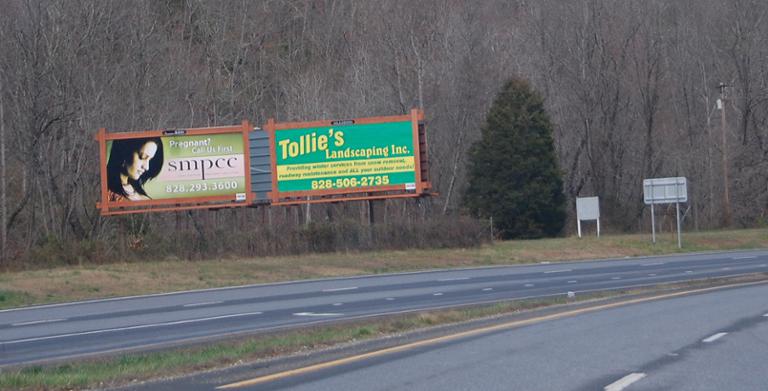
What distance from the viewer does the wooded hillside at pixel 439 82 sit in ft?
147

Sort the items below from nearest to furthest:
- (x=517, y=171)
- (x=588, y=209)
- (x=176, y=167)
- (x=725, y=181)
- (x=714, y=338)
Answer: (x=714, y=338) → (x=176, y=167) → (x=588, y=209) → (x=517, y=171) → (x=725, y=181)

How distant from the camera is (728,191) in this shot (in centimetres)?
5941

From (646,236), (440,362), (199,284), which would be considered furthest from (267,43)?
(440,362)

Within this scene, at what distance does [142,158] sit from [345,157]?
7904mm

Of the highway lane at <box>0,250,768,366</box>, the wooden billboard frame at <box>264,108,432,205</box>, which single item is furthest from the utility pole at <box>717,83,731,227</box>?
the wooden billboard frame at <box>264,108,432,205</box>

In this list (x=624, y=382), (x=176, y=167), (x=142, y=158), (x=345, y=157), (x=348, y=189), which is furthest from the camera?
(x=348, y=189)

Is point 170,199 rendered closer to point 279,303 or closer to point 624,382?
point 279,303

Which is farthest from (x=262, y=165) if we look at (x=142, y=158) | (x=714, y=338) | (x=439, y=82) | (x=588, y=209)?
(x=714, y=338)

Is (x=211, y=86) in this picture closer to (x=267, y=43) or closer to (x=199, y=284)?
(x=267, y=43)

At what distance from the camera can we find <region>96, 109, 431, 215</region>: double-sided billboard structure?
39.4 metres

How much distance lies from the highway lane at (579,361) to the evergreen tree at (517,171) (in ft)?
114

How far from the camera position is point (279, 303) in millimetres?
23828

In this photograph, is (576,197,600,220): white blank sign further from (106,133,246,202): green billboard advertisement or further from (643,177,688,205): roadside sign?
(106,133,246,202): green billboard advertisement

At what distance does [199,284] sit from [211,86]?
31268 millimetres
